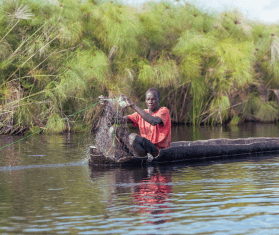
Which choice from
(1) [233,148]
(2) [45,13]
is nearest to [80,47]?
(2) [45,13]

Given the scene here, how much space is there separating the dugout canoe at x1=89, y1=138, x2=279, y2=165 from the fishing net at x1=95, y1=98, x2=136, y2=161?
101mm

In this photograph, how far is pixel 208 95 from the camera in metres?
20.0

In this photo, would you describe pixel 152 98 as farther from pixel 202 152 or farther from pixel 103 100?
pixel 202 152

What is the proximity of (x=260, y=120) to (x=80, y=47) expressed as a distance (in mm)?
10096

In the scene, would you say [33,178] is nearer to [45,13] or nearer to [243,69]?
[45,13]

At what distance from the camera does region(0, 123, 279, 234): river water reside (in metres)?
4.16

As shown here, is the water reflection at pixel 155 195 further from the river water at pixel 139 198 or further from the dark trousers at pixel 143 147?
the dark trousers at pixel 143 147

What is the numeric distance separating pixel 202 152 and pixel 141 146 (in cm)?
185

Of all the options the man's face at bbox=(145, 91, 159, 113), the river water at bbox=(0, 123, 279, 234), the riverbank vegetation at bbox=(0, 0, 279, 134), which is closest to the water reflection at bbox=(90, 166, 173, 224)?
the river water at bbox=(0, 123, 279, 234)

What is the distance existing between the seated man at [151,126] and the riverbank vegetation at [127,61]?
6219 mm

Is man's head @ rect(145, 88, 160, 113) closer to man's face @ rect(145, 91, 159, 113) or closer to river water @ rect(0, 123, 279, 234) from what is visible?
man's face @ rect(145, 91, 159, 113)

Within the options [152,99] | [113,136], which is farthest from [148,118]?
[113,136]

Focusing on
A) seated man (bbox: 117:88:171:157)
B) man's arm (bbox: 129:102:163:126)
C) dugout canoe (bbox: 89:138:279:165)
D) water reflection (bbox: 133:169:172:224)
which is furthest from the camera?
dugout canoe (bbox: 89:138:279:165)

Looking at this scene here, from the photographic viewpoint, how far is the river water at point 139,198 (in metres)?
4.16
